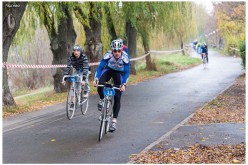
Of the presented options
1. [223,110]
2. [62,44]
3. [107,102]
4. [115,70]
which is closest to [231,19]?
[62,44]

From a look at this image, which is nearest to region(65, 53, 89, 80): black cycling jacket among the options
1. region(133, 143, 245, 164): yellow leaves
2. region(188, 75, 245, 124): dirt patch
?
region(188, 75, 245, 124): dirt patch

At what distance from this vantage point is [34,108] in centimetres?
1267

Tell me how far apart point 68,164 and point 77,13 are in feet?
37.5

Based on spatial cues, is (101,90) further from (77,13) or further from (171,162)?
(77,13)

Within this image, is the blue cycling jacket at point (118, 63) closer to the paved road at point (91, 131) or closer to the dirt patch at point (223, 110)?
the paved road at point (91, 131)

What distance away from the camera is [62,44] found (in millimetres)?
16844

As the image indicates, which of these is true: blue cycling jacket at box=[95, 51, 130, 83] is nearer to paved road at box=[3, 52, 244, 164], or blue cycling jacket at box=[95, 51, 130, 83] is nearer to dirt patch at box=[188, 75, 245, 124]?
paved road at box=[3, 52, 244, 164]

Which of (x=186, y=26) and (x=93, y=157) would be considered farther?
(x=186, y=26)

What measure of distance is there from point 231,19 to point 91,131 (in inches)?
1239

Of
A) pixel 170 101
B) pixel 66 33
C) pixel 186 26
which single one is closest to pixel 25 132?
pixel 170 101

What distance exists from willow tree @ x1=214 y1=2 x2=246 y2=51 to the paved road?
21.9m

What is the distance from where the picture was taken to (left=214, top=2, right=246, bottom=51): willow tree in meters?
35.9

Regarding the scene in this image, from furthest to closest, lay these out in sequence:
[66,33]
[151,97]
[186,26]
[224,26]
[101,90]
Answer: [224,26] → [186,26] → [66,33] → [151,97] → [101,90]

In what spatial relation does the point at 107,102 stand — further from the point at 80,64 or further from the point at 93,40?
the point at 93,40
